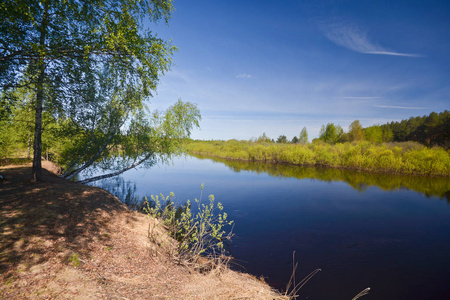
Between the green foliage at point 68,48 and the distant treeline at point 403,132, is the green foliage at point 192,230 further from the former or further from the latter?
the distant treeline at point 403,132

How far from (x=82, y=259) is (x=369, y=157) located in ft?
147

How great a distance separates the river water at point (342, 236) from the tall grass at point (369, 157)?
1083 cm

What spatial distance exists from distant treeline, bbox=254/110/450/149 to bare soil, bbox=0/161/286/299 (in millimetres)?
67523

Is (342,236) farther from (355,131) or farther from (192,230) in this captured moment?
(355,131)

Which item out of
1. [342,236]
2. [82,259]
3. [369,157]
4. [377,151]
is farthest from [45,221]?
[377,151]

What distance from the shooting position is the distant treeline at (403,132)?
51312mm

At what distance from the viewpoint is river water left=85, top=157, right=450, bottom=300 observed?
816cm

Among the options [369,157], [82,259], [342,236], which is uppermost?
[369,157]

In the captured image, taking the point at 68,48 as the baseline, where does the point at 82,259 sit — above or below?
below

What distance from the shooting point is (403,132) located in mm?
73312

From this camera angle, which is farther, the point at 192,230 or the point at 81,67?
the point at 192,230

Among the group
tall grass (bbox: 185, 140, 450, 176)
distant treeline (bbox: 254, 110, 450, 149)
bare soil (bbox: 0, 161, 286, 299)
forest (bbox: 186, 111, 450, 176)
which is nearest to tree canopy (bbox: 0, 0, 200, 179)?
bare soil (bbox: 0, 161, 286, 299)

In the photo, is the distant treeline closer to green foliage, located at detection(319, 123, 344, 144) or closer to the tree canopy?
green foliage, located at detection(319, 123, 344, 144)

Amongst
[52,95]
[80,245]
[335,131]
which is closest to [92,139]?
[52,95]
